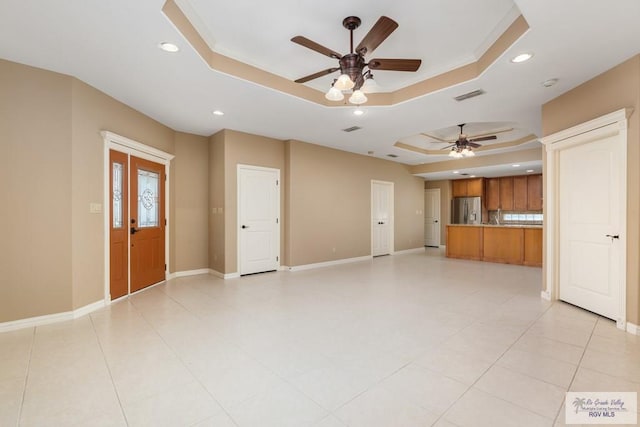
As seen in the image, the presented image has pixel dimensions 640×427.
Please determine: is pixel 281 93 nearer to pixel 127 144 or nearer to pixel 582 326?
pixel 127 144

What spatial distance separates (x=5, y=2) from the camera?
2.24 m

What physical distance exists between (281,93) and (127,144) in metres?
2.40

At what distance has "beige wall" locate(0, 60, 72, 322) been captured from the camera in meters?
3.08

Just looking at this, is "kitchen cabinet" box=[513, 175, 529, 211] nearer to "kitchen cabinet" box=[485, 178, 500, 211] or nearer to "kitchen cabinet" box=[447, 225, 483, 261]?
"kitchen cabinet" box=[485, 178, 500, 211]

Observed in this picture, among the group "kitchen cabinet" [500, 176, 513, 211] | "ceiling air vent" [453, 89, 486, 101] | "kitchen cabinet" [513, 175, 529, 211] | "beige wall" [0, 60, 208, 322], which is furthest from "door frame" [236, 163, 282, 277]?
"kitchen cabinet" [513, 175, 529, 211]

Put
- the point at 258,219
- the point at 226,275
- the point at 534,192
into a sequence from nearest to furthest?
the point at 226,275, the point at 258,219, the point at 534,192

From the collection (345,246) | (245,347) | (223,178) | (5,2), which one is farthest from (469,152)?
(5,2)

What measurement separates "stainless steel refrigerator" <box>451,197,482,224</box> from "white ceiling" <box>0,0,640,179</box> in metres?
6.33

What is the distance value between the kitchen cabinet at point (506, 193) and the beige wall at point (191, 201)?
935 centimetres

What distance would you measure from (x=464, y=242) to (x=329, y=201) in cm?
395

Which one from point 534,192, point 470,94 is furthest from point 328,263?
point 534,192

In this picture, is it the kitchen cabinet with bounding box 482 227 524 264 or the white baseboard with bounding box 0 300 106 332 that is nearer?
the white baseboard with bounding box 0 300 106 332

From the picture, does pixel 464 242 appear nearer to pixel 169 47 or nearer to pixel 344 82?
pixel 344 82

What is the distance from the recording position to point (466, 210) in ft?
34.3
